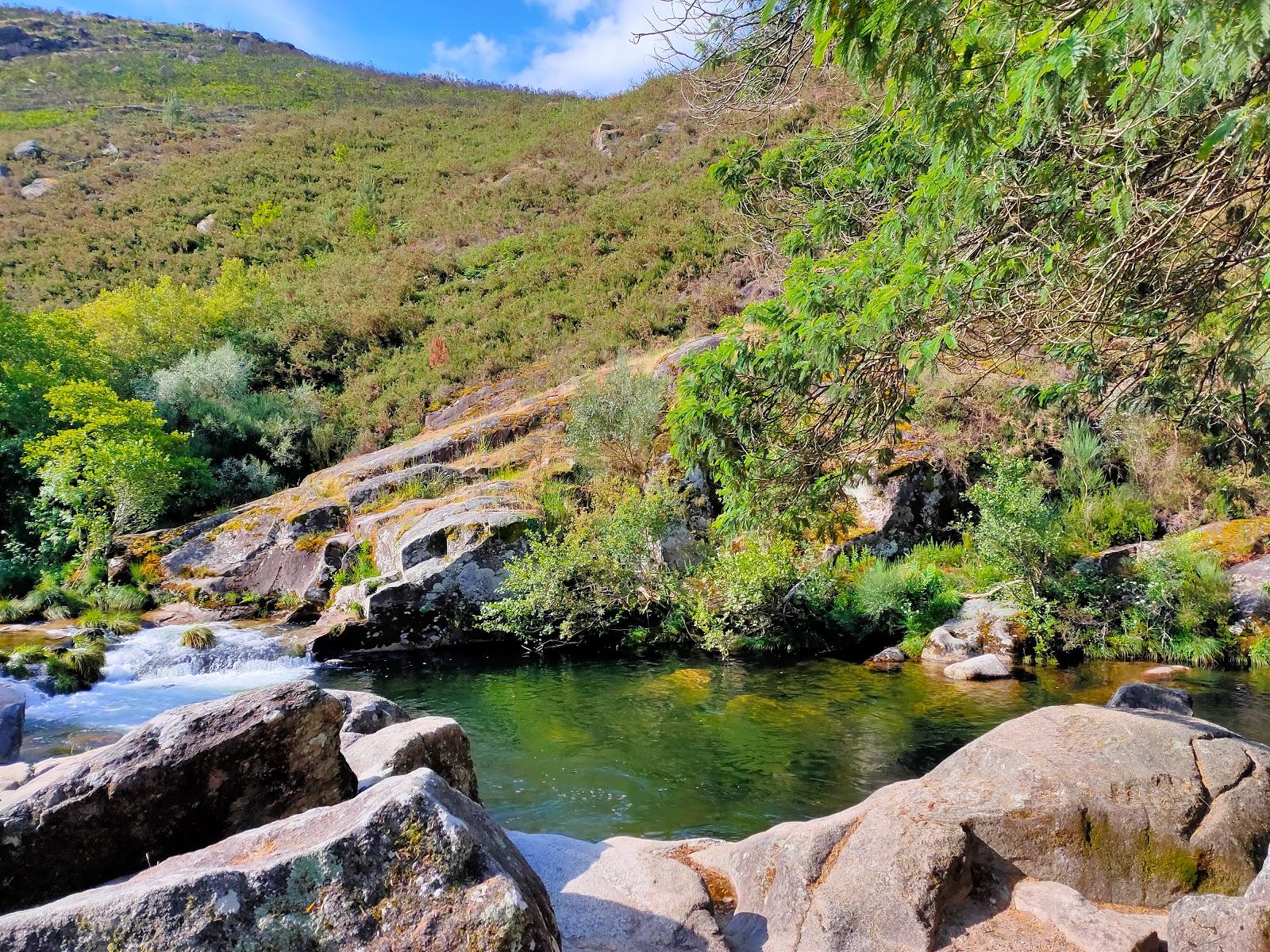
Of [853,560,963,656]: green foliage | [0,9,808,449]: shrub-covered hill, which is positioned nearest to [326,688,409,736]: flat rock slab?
[853,560,963,656]: green foliage

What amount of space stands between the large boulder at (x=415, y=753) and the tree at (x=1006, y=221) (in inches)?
109

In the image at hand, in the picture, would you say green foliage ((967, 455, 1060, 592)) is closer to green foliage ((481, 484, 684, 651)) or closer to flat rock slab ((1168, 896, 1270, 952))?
green foliage ((481, 484, 684, 651))

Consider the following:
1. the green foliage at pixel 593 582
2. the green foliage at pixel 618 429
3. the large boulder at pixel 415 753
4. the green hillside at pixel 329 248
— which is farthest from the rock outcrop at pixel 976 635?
the large boulder at pixel 415 753

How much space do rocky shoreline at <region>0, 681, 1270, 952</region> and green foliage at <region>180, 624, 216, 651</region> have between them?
1008 centimetres

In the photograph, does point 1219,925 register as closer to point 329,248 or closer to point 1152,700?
point 1152,700

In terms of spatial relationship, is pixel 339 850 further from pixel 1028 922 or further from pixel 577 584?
pixel 577 584

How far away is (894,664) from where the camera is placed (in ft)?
39.7

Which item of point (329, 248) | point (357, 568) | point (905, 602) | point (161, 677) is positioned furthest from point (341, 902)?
point (329, 248)

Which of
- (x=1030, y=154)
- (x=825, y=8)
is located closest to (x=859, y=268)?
(x=1030, y=154)

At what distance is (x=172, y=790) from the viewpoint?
402cm

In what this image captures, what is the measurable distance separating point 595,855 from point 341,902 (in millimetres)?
2847

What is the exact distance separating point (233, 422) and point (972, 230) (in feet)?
76.2

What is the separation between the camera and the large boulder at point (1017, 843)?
4.12m

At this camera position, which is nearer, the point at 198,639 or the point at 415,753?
the point at 415,753
